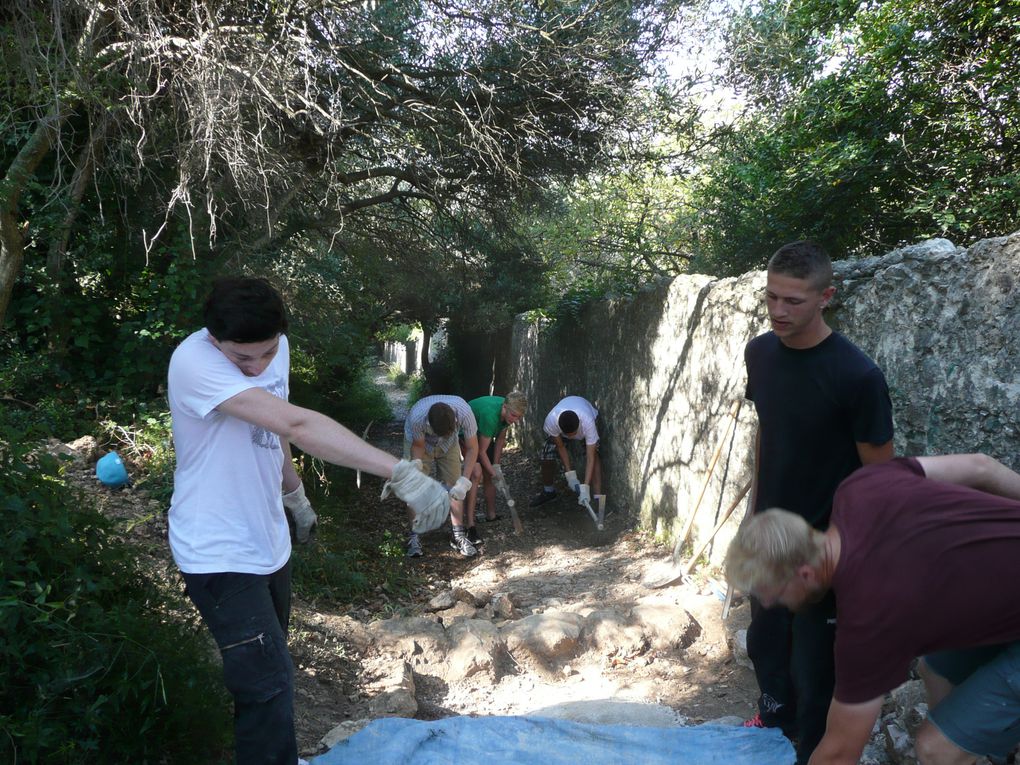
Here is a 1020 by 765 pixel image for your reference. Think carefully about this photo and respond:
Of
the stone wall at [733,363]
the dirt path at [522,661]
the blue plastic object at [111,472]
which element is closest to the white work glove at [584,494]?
the stone wall at [733,363]

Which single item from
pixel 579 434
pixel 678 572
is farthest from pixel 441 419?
pixel 678 572

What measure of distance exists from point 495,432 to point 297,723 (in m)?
4.24

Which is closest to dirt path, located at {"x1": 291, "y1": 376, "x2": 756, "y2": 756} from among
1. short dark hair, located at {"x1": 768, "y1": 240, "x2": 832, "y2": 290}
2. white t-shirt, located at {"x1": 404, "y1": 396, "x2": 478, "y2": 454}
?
white t-shirt, located at {"x1": 404, "y1": 396, "x2": 478, "y2": 454}

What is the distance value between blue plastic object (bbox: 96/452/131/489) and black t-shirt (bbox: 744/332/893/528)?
4081 millimetres

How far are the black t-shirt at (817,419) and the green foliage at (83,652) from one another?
201 cm

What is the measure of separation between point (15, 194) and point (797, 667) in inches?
211

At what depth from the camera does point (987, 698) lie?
1.80 metres

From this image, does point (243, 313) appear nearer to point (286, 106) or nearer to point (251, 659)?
point (251, 659)

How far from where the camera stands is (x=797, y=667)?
245cm

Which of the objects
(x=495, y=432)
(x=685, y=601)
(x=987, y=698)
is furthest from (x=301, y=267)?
(x=987, y=698)

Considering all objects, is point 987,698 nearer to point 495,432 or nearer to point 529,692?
point 529,692

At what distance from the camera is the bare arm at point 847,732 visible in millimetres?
1669

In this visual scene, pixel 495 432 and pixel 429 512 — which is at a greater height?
pixel 429 512

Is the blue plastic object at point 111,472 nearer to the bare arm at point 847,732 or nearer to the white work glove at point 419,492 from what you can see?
the white work glove at point 419,492
